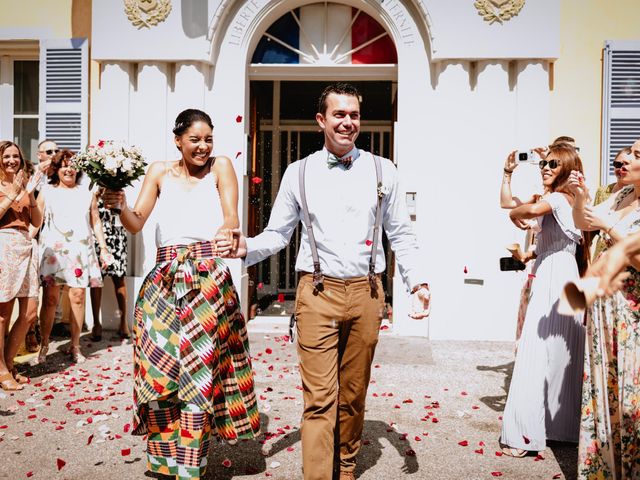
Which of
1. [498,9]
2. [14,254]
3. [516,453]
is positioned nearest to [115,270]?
[14,254]

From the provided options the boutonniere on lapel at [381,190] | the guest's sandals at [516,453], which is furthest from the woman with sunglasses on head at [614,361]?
the boutonniere on lapel at [381,190]

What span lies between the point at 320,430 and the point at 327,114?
1.68 meters

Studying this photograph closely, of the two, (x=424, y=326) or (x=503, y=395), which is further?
(x=424, y=326)

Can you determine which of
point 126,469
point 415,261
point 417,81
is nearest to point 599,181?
point 417,81

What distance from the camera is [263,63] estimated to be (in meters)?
8.52

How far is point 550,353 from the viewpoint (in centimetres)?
414

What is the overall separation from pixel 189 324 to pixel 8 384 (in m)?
2.95

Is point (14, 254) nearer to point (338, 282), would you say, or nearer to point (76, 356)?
point (76, 356)

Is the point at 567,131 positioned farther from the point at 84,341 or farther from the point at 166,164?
the point at 84,341

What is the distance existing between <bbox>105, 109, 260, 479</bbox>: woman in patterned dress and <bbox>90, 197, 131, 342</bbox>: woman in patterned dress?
3954 millimetres

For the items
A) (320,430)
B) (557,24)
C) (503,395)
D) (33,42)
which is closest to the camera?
(320,430)

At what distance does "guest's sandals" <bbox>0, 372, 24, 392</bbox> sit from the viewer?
18.3 ft

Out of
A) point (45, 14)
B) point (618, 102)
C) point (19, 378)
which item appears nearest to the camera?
point (19, 378)

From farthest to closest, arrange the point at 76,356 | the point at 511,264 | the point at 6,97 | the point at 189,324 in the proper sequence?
the point at 6,97 < the point at 76,356 < the point at 511,264 < the point at 189,324
